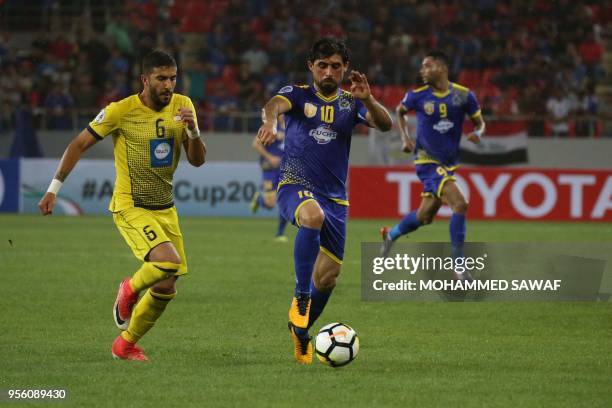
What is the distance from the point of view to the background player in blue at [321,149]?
7410mm

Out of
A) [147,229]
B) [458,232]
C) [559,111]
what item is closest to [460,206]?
[458,232]

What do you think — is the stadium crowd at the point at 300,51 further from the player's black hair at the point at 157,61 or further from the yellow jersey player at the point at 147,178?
the player's black hair at the point at 157,61

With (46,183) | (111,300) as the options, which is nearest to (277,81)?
(46,183)

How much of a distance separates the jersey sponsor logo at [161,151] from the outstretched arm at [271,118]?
2.23 ft

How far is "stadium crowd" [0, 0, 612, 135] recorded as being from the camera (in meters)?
24.7

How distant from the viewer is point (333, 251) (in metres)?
7.65

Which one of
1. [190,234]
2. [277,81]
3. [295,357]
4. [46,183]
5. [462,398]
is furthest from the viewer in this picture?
[277,81]

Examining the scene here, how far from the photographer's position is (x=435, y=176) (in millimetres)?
12633

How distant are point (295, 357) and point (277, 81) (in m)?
18.6

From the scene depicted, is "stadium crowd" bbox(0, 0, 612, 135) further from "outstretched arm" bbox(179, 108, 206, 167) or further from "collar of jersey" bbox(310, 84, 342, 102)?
"outstretched arm" bbox(179, 108, 206, 167)

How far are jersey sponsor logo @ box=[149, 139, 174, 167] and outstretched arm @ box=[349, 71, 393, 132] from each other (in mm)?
1292

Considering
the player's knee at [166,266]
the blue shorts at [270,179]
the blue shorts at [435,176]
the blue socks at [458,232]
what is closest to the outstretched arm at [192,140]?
the player's knee at [166,266]

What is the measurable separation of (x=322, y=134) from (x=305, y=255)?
2.86 feet

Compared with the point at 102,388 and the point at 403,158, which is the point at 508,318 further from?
the point at 403,158
